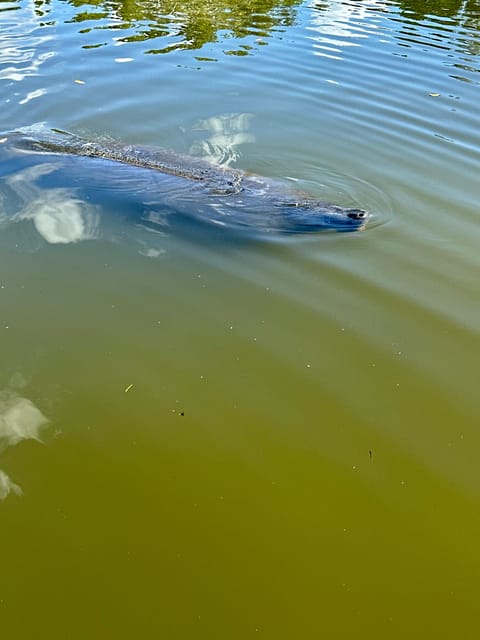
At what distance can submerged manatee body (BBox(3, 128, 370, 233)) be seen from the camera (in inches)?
227

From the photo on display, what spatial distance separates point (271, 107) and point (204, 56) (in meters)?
3.05

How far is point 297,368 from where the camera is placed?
162 inches

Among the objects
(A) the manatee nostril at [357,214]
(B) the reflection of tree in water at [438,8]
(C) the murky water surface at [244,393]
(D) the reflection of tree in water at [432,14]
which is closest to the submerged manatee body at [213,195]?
(A) the manatee nostril at [357,214]

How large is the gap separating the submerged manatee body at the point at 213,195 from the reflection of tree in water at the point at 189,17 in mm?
5309

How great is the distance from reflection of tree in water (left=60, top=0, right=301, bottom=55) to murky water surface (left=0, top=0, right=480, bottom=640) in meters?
4.94

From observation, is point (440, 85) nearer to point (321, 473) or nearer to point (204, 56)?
point (204, 56)

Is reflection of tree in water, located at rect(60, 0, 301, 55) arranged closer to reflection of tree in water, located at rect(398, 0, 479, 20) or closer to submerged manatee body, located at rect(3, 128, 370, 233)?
reflection of tree in water, located at rect(398, 0, 479, 20)

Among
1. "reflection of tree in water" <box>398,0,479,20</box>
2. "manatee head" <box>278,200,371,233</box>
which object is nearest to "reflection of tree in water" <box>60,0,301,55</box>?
"reflection of tree in water" <box>398,0,479,20</box>

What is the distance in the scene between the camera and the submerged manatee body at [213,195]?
18.9 ft

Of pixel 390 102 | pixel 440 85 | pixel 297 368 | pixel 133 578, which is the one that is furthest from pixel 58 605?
pixel 440 85

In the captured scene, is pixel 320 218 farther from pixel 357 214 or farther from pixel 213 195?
Answer: pixel 213 195

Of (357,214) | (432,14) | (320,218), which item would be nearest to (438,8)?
(432,14)

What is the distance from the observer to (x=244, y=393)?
393 cm

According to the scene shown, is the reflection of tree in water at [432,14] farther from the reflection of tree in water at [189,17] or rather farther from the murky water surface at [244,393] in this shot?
the murky water surface at [244,393]
